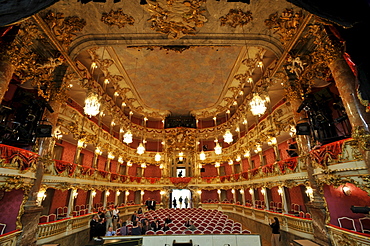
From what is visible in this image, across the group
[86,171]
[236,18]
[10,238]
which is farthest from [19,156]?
[236,18]

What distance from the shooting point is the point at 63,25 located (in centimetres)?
709

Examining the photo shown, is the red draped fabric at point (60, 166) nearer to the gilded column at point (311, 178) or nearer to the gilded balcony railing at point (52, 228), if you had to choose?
the gilded balcony railing at point (52, 228)

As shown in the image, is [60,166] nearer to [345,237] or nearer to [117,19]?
[117,19]

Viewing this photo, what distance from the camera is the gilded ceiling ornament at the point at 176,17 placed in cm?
667

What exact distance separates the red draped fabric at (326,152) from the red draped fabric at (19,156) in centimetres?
995

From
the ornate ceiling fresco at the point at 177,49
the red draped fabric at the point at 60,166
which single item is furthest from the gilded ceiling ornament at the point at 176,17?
the red draped fabric at the point at 60,166

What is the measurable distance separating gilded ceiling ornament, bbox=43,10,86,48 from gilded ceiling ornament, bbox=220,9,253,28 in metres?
6.20

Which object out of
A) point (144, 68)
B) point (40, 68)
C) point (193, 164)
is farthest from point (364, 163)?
point (193, 164)

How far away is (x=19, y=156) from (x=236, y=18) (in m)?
9.58

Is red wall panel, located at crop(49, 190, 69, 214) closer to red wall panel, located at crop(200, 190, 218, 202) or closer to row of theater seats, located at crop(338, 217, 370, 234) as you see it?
red wall panel, located at crop(200, 190, 218, 202)

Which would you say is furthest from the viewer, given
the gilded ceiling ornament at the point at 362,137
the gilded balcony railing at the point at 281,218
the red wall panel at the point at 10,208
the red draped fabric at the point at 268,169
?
the red draped fabric at the point at 268,169

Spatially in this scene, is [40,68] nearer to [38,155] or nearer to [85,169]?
[38,155]

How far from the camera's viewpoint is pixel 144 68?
41.8 ft

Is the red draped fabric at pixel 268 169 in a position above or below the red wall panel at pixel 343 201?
above
